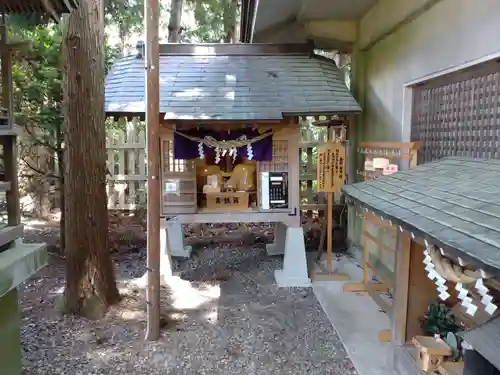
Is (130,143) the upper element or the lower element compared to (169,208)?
upper

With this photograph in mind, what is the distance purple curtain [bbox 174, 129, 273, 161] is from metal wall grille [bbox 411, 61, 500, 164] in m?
2.26

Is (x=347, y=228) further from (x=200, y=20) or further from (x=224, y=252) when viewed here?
(x=200, y=20)

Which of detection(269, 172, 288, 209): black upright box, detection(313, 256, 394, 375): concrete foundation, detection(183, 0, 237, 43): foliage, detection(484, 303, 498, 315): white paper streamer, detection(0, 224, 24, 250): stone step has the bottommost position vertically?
detection(313, 256, 394, 375): concrete foundation

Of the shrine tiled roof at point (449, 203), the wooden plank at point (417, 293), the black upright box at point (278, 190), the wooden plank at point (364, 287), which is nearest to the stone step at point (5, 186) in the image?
the shrine tiled roof at point (449, 203)

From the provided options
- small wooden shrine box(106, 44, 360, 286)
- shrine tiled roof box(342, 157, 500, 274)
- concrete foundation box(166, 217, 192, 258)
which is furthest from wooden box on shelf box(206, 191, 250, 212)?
shrine tiled roof box(342, 157, 500, 274)

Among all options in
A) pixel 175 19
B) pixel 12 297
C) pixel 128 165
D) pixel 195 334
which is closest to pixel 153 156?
pixel 12 297

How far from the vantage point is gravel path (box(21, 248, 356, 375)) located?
4762mm

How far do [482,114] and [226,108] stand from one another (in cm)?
366

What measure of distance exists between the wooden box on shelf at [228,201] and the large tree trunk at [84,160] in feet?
6.87

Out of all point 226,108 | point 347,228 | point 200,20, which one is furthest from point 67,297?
point 200,20

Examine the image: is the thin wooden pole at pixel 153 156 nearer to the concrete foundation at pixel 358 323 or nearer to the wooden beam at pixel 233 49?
the concrete foundation at pixel 358 323

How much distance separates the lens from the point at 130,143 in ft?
37.6

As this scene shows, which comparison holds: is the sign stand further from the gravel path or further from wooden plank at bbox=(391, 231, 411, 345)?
wooden plank at bbox=(391, 231, 411, 345)

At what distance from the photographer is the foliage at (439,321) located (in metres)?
4.75
